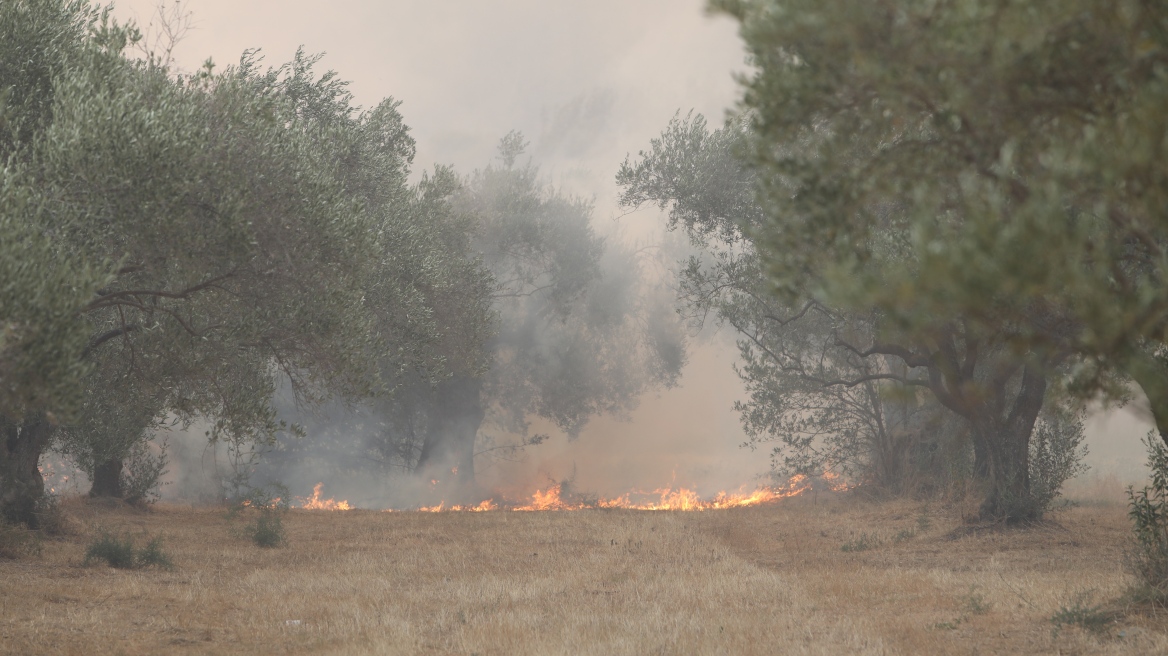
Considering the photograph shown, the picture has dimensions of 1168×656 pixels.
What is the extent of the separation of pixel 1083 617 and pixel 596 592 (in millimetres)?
7353

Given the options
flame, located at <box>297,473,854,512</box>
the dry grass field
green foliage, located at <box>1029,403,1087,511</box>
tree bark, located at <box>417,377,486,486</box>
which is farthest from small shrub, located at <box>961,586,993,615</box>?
tree bark, located at <box>417,377,486,486</box>

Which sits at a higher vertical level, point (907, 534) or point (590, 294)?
point (590, 294)

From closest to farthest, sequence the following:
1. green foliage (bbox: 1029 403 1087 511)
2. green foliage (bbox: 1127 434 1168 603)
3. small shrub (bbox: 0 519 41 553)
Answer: green foliage (bbox: 1127 434 1168 603) < small shrub (bbox: 0 519 41 553) < green foliage (bbox: 1029 403 1087 511)

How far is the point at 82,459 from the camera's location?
2647cm

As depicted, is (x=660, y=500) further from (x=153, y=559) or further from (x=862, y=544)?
(x=153, y=559)

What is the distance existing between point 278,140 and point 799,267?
11587 millimetres

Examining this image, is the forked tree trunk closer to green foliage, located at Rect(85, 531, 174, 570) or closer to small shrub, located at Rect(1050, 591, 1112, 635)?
small shrub, located at Rect(1050, 591, 1112, 635)

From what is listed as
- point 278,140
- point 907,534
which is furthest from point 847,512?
point 278,140

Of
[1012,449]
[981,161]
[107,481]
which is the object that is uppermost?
[981,161]

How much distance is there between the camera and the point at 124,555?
1805 centimetres

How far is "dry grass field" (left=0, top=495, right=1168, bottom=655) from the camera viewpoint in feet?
37.2

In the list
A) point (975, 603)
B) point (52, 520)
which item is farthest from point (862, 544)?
point (52, 520)

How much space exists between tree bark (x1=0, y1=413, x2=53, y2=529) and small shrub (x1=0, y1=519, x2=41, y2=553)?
5.52 ft

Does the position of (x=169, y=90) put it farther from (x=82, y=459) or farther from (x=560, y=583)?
(x=82, y=459)
